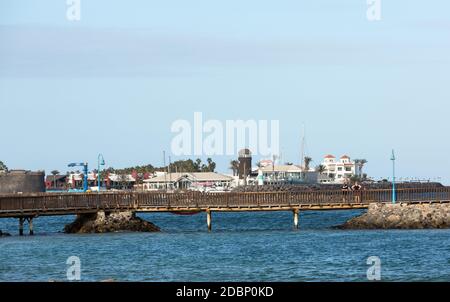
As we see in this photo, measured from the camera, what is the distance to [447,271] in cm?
4534

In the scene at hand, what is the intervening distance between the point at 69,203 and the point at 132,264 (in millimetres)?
25653

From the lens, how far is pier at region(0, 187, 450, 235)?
72975mm

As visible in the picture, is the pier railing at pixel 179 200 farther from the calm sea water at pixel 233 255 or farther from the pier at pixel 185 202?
the calm sea water at pixel 233 255

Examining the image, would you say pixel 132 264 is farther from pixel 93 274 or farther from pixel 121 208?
pixel 121 208

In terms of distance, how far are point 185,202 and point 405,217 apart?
16204mm

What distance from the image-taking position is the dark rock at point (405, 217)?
7350cm

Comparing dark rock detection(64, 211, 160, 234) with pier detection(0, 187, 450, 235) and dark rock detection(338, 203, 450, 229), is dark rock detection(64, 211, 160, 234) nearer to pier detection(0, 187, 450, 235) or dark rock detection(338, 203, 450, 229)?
pier detection(0, 187, 450, 235)

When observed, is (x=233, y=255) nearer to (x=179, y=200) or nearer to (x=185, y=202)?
(x=185, y=202)

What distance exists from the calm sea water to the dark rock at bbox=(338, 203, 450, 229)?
2.56 metres

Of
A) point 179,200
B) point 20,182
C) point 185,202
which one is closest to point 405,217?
point 185,202

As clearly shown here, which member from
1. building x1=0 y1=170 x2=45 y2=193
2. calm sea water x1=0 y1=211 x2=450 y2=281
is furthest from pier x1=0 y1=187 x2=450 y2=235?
building x1=0 y1=170 x2=45 y2=193

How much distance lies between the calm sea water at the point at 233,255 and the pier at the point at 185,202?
75.9 inches

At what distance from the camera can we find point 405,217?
7400 cm

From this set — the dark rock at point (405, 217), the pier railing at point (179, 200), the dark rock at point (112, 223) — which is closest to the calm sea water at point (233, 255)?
the pier railing at point (179, 200)
